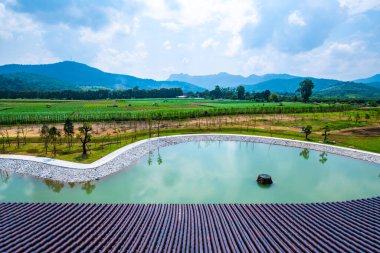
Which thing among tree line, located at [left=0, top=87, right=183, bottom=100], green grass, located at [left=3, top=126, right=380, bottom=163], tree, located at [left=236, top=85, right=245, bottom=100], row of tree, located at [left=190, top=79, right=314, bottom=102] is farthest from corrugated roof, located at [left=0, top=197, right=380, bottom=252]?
tree line, located at [left=0, top=87, right=183, bottom=100]

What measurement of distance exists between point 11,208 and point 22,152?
77.9 ft

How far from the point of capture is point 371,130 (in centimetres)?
5175

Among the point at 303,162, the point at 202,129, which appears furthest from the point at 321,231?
the point at 202,129

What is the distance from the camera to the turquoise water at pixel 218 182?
74.0 ft

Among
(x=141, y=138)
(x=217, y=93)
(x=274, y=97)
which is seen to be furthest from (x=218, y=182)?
(x=217, y=93)

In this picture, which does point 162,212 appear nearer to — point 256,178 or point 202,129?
point 256,178

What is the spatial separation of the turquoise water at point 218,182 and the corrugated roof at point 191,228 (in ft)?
27.4

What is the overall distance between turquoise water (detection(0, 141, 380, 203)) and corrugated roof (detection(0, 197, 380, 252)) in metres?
8.36

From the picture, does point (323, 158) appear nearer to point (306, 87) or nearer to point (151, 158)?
point (151, 158)

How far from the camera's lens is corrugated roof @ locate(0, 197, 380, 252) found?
9.73 m

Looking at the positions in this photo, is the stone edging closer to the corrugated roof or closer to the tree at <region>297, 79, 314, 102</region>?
the corrugated roof

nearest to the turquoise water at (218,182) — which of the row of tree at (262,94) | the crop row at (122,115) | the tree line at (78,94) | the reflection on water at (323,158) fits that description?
the reflection on water at (323,158)

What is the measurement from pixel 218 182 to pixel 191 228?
1536 cm

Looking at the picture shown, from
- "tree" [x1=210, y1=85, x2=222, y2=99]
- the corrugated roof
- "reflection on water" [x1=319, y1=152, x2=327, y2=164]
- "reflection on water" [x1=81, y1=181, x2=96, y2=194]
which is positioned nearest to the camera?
the corrugated roof
